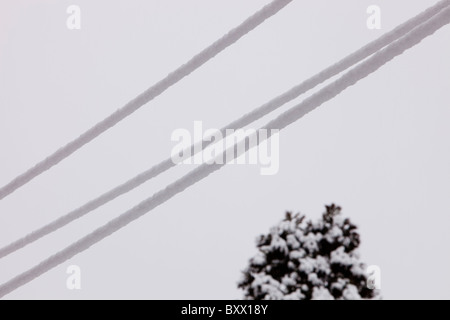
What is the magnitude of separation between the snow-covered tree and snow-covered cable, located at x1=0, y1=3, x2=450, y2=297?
8954 millimetres

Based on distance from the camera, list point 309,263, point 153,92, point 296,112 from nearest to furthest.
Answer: point 296,112
point 153,92
point 309,263

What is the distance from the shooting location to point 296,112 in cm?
71

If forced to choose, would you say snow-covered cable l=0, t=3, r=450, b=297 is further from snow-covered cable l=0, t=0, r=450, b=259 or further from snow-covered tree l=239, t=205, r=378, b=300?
snow-covered tree l=239, t=205, r=378, b=300

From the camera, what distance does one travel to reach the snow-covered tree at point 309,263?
31.6ft

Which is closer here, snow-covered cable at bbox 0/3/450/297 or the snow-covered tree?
snow-covered cable at bbox 0/3/450/297

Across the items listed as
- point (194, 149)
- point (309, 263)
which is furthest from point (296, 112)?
point (309, 263)

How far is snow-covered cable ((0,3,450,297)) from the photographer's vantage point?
0.68 m

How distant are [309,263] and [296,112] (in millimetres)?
9290

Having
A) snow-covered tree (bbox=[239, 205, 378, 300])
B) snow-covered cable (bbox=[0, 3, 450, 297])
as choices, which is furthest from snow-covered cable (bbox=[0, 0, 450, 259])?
snow-covered tree (bbox=[239, 205, 378, 300])

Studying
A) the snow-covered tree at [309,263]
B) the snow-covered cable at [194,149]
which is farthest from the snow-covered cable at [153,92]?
the snow-covered tree at [309,263]

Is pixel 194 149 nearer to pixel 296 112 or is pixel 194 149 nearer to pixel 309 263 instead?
pixel 296 112

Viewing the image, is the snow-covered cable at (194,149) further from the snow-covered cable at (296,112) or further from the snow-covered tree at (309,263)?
the snow-covered tree at (309,263)
